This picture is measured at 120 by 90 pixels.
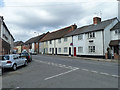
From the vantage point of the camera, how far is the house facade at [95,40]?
20.9 meters

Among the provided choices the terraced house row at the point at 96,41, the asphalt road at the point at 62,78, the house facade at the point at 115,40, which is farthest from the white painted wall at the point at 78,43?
the asphalt road at the point at 62,78

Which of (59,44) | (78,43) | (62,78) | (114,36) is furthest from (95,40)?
(62,78)

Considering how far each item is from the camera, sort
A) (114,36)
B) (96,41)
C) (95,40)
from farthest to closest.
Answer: (95,40), (96,41), (114,36)

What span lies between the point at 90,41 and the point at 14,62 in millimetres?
17613

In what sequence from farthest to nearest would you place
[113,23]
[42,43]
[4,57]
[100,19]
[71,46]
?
1. [42,43]
2. [71,46]
3. [100,19]
4. [113,23]
5. [4,57]

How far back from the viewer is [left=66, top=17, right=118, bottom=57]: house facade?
2086 centimetres

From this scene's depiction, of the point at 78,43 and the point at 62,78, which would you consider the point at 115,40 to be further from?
the point at 62,78

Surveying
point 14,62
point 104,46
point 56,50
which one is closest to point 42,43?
point 56,50

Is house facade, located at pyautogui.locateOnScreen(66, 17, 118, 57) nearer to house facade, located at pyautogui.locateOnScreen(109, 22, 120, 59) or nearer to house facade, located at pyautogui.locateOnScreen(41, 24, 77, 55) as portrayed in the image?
house facade, located at pyautogui.locateOnScreen(109, 22, 120, 59)

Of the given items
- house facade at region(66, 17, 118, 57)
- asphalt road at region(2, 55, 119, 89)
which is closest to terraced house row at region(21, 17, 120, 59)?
house facade at region(66, 17, 118, 57)

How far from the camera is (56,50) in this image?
35.2 meters

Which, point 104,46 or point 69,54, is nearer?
point 104,46

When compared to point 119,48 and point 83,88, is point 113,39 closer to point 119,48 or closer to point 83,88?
point 119,48

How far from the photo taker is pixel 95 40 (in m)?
22.2
